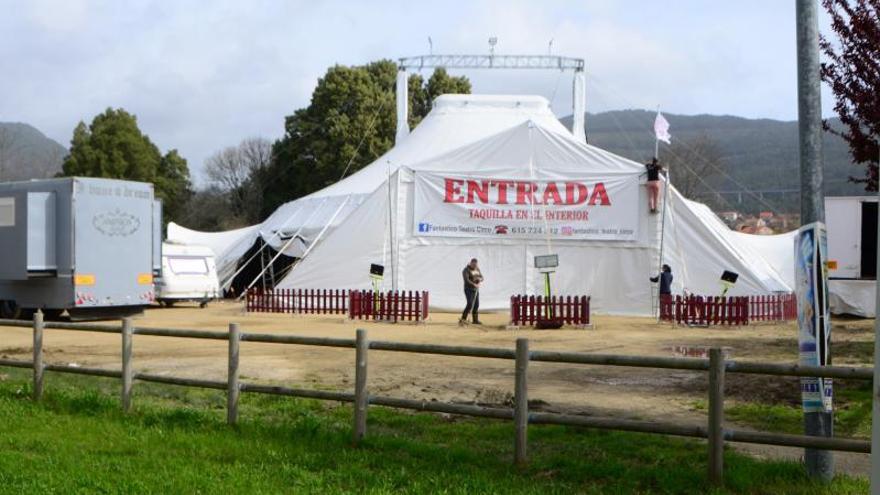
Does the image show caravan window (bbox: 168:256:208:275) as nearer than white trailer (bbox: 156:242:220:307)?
No

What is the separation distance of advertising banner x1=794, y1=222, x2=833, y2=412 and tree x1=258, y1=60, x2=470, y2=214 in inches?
2105

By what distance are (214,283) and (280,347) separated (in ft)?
51.9

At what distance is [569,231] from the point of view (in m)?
29.8

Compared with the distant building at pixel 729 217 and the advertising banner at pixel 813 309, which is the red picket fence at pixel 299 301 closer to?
the advertising banner at pixel 813 309

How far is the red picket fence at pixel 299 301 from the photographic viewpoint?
28578 millimetres

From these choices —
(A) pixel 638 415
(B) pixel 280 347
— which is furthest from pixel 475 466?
(B) pixel 280 347

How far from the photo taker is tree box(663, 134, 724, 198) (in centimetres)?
7300

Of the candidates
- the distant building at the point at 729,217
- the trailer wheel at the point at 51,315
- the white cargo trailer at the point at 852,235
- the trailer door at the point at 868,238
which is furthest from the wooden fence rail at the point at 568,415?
the distant building at the point at 729,217

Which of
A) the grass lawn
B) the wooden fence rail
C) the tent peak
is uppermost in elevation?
the tent peak

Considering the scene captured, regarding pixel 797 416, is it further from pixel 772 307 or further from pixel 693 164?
pixel 693 164

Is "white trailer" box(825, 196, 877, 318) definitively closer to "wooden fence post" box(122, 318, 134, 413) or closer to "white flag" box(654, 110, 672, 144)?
"white flag" box(654, 110, 672, 144)

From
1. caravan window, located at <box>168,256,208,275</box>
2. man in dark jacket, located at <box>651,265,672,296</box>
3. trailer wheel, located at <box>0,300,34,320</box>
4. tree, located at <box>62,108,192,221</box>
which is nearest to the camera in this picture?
trailer wheel, located at <box>0,300,34,320</box>

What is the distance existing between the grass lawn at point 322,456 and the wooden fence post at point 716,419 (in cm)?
13

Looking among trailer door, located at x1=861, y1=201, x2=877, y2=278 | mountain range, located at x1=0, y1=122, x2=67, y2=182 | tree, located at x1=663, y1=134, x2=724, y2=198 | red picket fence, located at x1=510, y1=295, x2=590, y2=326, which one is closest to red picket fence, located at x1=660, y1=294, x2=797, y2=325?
red picket fence, located at x1=510, y1=295, x2=590, y2=326
